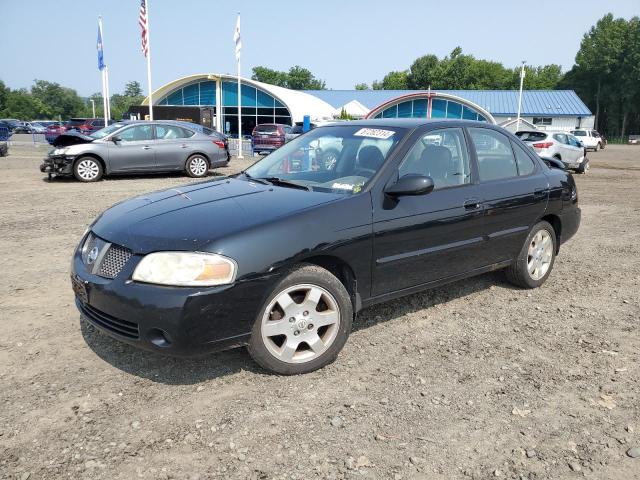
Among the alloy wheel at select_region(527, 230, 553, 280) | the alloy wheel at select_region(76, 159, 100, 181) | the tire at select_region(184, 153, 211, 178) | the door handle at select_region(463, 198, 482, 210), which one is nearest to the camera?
the door handle at select_region(463, 198, 482, 210)

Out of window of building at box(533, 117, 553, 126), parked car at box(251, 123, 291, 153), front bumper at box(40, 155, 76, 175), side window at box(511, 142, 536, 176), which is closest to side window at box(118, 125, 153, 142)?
front bumper at box(40, 155, 76, 175)

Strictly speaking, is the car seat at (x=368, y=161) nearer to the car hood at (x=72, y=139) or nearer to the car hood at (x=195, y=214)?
the car hood at (x=195, y=214)

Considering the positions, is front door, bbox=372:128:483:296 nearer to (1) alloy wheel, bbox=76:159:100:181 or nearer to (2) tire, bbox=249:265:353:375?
(2) tire, bbox=249:265:353:375

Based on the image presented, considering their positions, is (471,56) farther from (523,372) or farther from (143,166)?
(523,372)

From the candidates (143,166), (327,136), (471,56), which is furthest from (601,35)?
(327,136)

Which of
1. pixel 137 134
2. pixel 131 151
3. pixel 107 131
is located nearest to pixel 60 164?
pixel 107 131

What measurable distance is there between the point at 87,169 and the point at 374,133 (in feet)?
36.4

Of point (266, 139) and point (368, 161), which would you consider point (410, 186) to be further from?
point (266, 139)

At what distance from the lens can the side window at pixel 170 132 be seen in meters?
14.3

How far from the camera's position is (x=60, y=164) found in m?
13.3

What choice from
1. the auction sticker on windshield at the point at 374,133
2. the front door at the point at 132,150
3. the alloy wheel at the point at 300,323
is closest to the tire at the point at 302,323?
the alloy wheel at the point at 300,323

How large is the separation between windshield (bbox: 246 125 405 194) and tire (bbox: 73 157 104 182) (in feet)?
33.2

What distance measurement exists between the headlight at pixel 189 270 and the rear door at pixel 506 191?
2.44 meters

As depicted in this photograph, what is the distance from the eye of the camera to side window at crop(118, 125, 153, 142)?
Result: 13.8 metres
